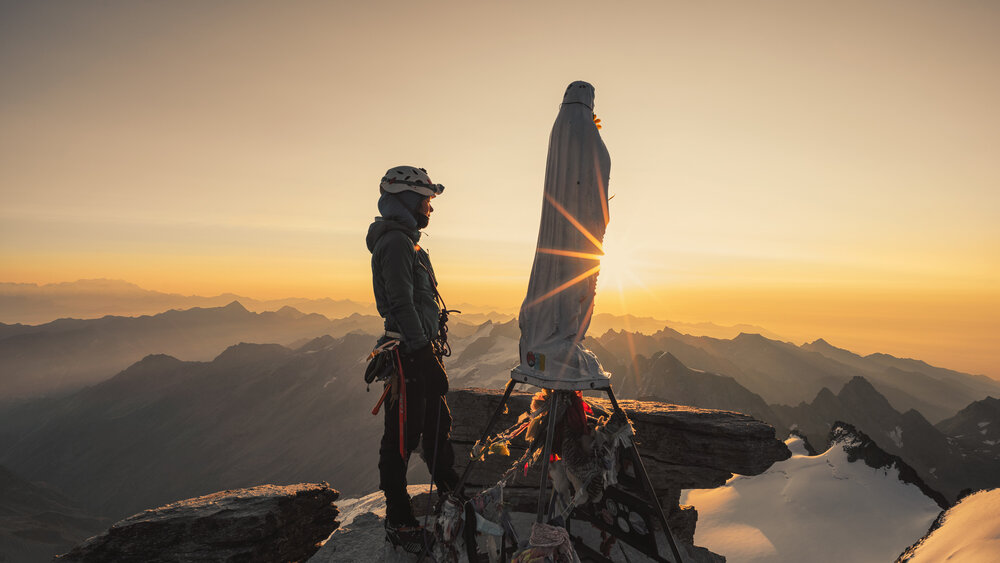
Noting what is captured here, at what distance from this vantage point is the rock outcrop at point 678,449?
874 cm

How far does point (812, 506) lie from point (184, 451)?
21170 centimetres

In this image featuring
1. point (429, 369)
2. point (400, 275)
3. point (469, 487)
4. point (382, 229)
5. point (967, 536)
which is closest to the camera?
point (400, 275)

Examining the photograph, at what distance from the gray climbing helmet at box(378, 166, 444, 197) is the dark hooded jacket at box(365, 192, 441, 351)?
0.43 feet

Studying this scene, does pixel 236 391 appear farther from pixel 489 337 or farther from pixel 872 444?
pixel 872 444

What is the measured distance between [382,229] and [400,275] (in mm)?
709

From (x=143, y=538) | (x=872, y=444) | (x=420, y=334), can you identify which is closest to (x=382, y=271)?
(x=420, y=334)

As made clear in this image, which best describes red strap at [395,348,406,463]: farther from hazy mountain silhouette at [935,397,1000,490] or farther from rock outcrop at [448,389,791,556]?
hazy mountain silhouette at [935,397,1000,490]

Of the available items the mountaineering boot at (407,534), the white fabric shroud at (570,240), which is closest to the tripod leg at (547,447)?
the white fabric shroud at (570,240)

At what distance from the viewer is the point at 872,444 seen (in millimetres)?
36281

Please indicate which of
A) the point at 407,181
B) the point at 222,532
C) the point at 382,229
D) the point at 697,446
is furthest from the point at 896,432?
the point at 222,532

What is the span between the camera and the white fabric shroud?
4441 millimetres

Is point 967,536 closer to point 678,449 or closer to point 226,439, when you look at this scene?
point 678,449

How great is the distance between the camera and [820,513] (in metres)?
32.3

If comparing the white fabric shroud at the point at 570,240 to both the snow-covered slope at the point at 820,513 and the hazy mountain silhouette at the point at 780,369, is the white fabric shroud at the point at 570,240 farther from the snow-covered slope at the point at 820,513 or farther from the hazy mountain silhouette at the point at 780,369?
the hazy mountain silhouette at the point at 780,369
